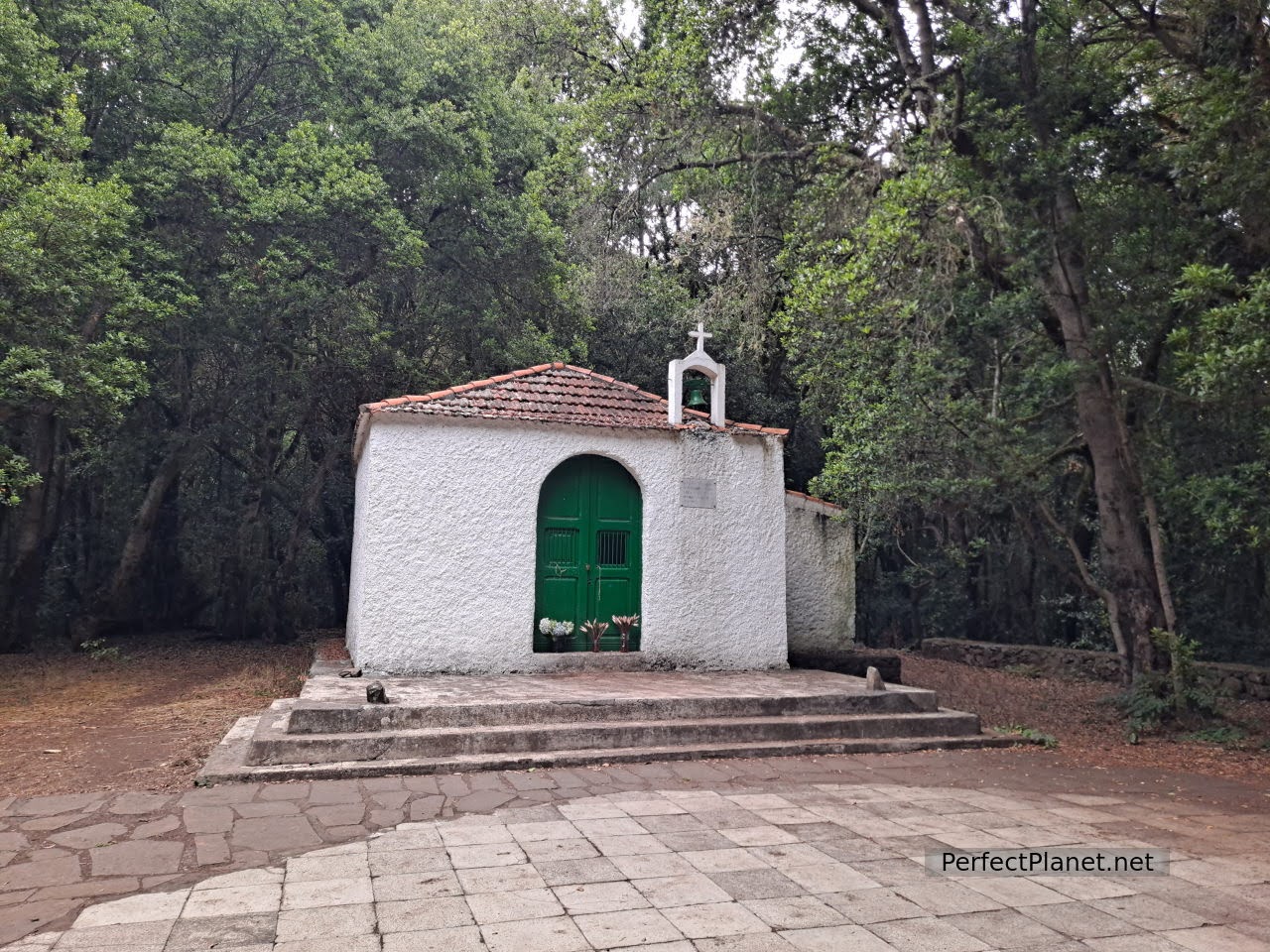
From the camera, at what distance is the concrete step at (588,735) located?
6574 millimetres

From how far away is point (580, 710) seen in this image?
7.57 metres

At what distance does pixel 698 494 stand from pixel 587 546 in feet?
4.88

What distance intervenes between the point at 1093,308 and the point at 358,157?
11.7 metres

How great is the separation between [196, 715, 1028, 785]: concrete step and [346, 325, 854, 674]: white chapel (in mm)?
2208

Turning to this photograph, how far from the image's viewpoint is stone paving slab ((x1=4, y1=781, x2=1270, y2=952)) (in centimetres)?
359

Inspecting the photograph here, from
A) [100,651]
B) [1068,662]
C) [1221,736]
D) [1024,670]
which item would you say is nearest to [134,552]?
[100,651]

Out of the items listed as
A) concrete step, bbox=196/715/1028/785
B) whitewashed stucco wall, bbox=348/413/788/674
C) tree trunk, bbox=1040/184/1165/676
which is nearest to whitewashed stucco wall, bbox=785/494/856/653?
whitewashed stucco wall, bbox=348/413/788/674

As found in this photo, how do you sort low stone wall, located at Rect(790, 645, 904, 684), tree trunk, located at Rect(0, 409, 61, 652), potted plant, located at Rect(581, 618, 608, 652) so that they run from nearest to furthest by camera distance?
potted plant, located at Rect(581, 618, 608, 652), low stone wall, located at Rect(790, 645, 904, 684), tree trunk, located at Rect(0, 409, 61, 652)

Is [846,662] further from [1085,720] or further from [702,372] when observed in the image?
[702,372]

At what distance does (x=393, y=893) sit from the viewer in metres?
4.07

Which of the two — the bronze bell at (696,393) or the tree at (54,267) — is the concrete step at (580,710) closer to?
the bronze bell at (696,393)

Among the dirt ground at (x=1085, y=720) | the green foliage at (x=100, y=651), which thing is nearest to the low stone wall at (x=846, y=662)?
the dirt ground at (x=1085, y=720)

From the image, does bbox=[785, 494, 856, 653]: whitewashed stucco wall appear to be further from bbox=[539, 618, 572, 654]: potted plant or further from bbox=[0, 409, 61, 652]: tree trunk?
bbox=[0, 409, 61, 652]: tree trunk

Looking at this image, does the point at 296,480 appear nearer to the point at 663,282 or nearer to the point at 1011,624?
the point at 663,282
